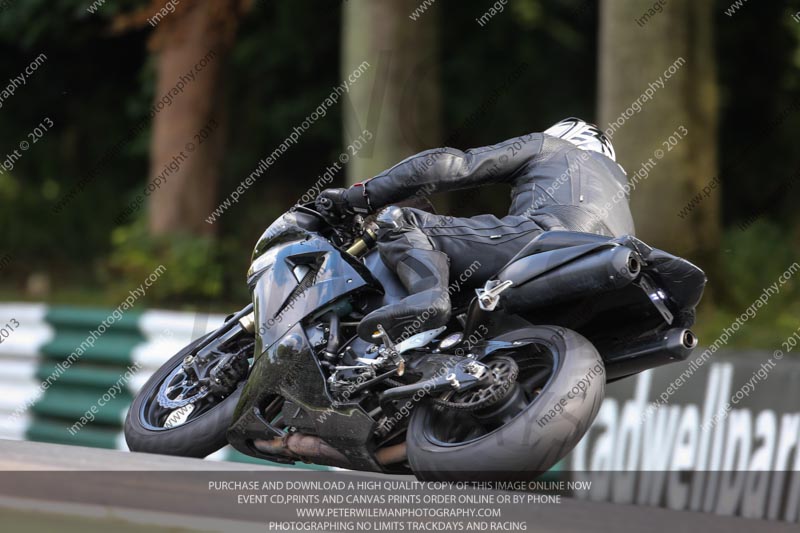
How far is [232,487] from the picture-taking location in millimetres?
3545

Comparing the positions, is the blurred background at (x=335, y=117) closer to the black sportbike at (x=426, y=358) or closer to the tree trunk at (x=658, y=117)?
the tree trunk at (x=658, y=117)

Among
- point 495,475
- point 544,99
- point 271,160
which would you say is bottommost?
point 271,160

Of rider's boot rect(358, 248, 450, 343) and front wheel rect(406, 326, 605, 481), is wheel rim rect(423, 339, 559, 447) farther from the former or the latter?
rider's boot rect(358, 248, 450, 343)

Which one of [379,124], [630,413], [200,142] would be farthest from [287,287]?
[200,142]

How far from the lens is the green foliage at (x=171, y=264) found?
1159cm

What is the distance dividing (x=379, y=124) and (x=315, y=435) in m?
4.23

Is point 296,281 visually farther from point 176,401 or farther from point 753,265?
point 753,265

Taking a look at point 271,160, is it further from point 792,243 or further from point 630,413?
point 630,413

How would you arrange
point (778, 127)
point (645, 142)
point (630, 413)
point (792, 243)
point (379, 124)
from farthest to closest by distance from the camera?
1. point (778, 127)
2. point (792, 243)
3. point (379, 124)
4. point (645, 142)
5. point (630, 413)

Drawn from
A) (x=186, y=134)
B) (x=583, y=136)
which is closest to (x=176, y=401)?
(x=583, y=136)

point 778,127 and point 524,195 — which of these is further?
point 778,127

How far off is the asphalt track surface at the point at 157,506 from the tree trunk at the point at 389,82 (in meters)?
4.51

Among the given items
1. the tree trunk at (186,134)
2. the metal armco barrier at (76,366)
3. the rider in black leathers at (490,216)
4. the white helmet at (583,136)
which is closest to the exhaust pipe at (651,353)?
the rider in black leathers at (490,216)

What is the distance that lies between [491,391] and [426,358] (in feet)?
1.20
